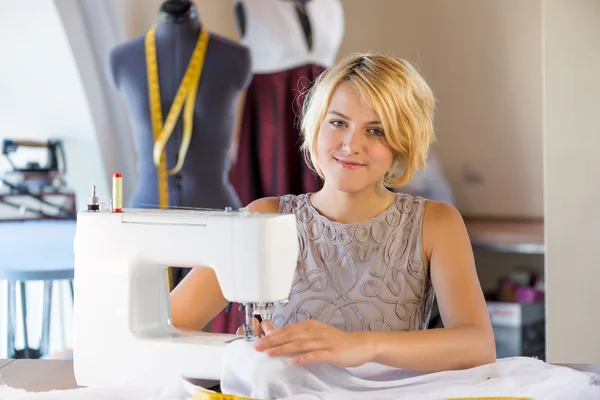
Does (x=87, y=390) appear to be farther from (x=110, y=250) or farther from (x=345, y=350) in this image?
(x=345, y=350)

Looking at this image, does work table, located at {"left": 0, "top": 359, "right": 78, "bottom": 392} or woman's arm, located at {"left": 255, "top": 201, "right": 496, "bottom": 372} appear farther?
work table, located at {"left": 0, "top": 359, "right": 78, "bottom": 392}

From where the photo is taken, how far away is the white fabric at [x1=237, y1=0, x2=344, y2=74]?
337cm

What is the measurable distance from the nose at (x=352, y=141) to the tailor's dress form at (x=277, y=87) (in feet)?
5.40

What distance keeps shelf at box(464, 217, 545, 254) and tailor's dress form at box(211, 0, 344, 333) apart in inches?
28.1

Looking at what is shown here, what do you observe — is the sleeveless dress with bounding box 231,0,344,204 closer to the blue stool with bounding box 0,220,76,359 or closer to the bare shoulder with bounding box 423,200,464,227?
the blue stool with bounding box 0,220,76,359

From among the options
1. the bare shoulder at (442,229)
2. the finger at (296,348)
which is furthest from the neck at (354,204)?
the finger at (296,348)

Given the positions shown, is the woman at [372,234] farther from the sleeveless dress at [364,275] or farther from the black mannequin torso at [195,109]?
the black mannequin torso at [195,109]

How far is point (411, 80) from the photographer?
5.54ft

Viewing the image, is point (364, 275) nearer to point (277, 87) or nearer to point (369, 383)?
point (369, 383)

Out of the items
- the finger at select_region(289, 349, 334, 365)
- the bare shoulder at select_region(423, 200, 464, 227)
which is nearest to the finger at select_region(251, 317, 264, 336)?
the finger at select_region(289, 349, 334, 365)

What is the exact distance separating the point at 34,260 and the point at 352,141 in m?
1.78

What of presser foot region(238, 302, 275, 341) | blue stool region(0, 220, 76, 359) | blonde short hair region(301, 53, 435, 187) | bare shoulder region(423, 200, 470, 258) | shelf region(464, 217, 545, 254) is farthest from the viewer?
shelf region(464, 217, 545, 254)

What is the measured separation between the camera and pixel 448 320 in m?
1.66

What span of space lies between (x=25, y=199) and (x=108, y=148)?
43 cm
